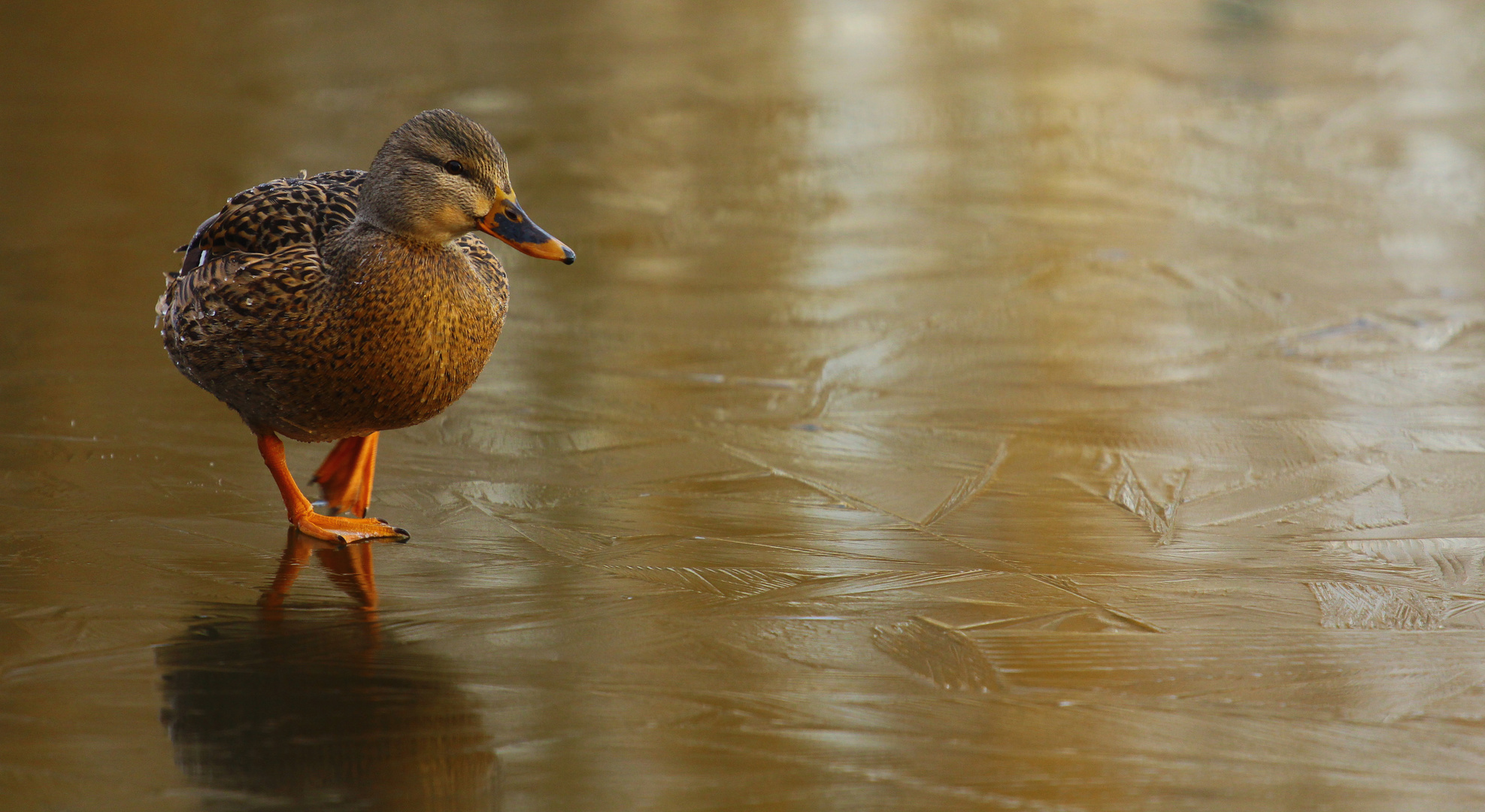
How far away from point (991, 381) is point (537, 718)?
2171 mm

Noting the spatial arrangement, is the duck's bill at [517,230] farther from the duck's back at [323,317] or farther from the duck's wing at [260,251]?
the duck's wing at [260,251]

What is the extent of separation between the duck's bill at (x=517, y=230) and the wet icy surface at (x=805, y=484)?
0.73 m

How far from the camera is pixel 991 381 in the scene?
4398mm

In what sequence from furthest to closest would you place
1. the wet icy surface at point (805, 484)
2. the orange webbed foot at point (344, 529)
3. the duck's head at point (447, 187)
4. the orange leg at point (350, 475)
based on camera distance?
the orange leg at point (350, 475) → the orange webbed foot at point (344, 529) → the duck's head at point (447, 187) → the wet icy surface at point (805, 484)

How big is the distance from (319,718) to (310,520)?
2.66 feet

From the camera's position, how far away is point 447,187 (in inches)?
116

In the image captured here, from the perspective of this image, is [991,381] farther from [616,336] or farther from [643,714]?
[643,714]

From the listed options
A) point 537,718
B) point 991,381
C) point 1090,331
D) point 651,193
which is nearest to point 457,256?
point 537,718

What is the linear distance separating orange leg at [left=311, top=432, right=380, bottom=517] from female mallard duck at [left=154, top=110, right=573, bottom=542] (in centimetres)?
29

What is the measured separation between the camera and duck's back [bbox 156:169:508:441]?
298cm

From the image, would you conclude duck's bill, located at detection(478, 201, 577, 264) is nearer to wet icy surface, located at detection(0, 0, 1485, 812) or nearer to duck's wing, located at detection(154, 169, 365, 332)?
duck's wing, located at detection(154, 169, 365, 332)

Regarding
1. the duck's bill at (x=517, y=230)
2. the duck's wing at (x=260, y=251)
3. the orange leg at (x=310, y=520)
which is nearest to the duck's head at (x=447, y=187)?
the duck's bill at (x=517, y=230)

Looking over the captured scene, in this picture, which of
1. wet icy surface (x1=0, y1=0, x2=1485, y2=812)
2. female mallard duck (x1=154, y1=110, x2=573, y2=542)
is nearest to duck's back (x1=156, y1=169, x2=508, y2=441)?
female mallard duck (x1=154, y1=110, x2=573, y2=542)

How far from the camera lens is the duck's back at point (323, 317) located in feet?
9.77
